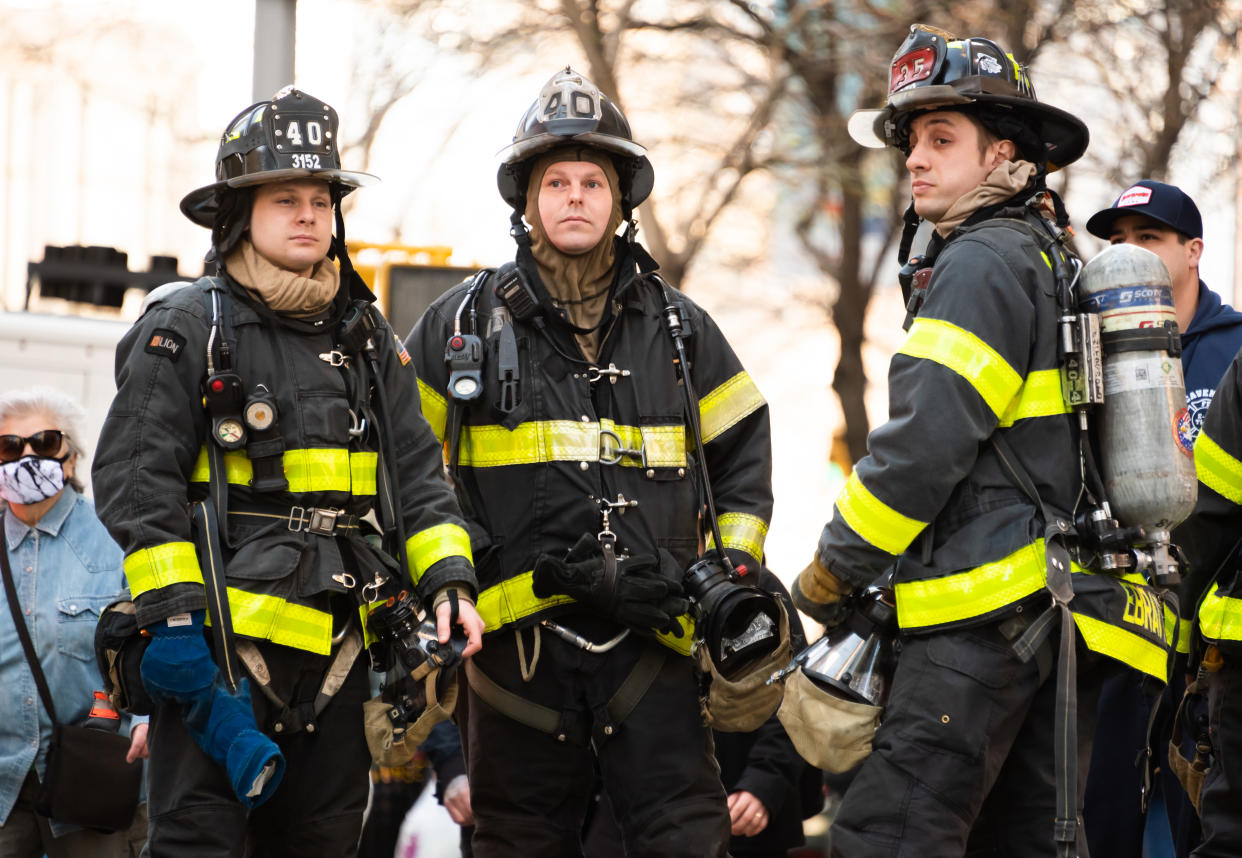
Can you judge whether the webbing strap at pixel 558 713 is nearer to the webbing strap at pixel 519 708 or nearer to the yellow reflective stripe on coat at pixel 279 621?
the webbing strap at pixel 519 708

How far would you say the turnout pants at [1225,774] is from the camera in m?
4.30

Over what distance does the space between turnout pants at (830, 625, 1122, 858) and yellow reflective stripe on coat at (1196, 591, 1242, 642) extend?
73 cm

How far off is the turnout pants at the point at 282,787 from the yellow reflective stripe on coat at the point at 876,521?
136 cm

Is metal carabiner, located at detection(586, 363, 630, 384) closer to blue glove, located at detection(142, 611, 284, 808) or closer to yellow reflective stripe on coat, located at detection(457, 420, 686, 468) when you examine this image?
yellow reflective stripe on coat, located at detection(457, 420, 686, 468)

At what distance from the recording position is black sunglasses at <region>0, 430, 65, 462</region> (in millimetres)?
5391

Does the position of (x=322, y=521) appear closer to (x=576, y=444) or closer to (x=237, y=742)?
(x=237, y=742)

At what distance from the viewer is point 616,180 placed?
4.70 m

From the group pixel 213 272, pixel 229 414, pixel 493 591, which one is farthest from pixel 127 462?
pixel 493 591

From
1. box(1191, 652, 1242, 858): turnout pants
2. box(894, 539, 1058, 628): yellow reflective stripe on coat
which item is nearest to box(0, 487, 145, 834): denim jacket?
box(894, 539, 1058, 628): yellow reflective stripe on coat

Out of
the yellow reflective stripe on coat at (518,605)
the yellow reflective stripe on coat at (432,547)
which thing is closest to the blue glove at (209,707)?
the yellow reflective stripe on coat at (432,547)

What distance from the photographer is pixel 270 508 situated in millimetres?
3889

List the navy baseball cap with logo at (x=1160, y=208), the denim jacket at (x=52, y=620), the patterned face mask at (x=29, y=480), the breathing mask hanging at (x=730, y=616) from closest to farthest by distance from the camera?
the breathing mask hanging at (x=730, y=616) → the denim jacket at (x=52, y=620) → the patterned face mask at (x=29, y=480) → the navy baseball cap with logo at (x=1160, y=208)

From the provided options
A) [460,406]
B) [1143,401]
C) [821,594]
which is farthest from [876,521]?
[460,406]

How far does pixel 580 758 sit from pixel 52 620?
2.10m
